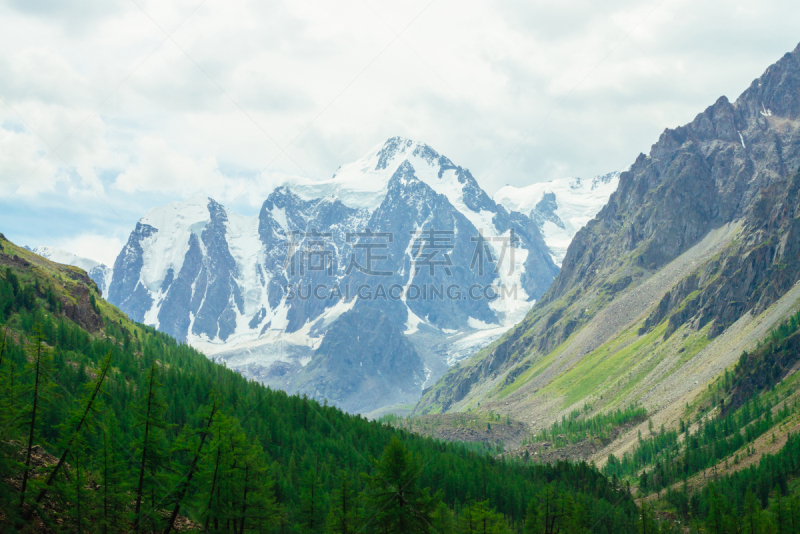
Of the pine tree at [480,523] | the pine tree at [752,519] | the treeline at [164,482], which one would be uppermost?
the treeline at [164,482]

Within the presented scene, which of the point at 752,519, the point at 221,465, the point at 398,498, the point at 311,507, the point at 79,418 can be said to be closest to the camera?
the point at 398,498

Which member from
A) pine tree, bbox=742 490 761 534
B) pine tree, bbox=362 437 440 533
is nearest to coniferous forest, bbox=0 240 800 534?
pine tree, bbox=362 437 440 533

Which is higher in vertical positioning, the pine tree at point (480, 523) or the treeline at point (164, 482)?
the treeline at point (164, 482)

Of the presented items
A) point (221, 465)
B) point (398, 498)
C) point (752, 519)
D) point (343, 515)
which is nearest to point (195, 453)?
point (221, 465)

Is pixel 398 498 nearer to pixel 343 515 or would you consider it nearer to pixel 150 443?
pixel 343 515

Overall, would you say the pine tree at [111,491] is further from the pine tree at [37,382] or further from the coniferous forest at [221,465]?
the pine tree at [37,382]

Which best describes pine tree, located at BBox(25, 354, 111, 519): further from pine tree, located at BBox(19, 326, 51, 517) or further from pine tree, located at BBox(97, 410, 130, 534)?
pine tree, located at BBox(97, 410, 130, 534)

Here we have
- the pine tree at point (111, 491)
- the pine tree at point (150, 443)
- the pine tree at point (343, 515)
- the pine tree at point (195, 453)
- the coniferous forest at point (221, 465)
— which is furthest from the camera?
the pine tree at point (343, 515)

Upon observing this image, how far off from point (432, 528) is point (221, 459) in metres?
14.8

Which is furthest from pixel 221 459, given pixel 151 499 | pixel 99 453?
pixel 99 453

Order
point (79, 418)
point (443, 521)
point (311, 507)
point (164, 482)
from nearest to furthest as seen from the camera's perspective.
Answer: point (79, 418), point (164, 482), point (443, 521), point (311, 507)

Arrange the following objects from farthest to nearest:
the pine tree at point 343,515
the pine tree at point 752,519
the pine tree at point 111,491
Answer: the pine tree at point 752,519, the pine tree at point 343,515, the pine tree at point 111,491

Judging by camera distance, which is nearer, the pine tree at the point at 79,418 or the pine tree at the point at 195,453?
the pine tree at the point at 195,453

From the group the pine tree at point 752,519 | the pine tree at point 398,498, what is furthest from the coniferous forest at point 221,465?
the pine tree at point 752,519
